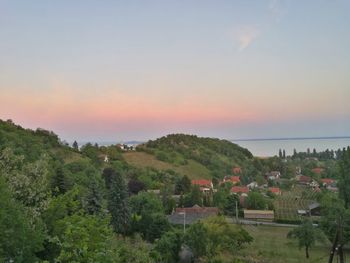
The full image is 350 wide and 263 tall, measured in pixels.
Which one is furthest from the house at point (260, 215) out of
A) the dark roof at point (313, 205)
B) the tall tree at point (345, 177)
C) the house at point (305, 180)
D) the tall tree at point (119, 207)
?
the house at point (305, 180)

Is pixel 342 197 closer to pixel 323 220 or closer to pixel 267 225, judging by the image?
pixel 323 220

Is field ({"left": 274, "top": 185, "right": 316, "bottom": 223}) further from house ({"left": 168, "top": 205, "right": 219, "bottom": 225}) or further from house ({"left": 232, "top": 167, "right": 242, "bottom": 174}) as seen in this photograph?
house ({"left": 232, "top": 167, "right": 242, "bottom": 174})

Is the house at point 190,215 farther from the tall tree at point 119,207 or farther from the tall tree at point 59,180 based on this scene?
the tall tree at point 59,180

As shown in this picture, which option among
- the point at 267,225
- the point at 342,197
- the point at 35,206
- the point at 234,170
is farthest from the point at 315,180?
the point at 35,206

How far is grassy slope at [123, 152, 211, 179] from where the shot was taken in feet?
278

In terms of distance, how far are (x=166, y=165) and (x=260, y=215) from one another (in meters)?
45.9

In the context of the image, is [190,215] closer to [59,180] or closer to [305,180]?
[59,180]

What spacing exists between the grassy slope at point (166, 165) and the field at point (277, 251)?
51397 millimetres

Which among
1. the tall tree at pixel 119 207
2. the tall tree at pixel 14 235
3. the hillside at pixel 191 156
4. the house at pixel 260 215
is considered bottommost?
the house at pixel 260 215

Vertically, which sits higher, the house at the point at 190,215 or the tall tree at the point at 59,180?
the tall tree at the point at 59,180

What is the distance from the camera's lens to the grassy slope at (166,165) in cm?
8488

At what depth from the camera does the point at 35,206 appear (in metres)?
9.27

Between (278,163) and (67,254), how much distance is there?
354 ft

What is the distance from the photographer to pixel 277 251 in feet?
84.2
